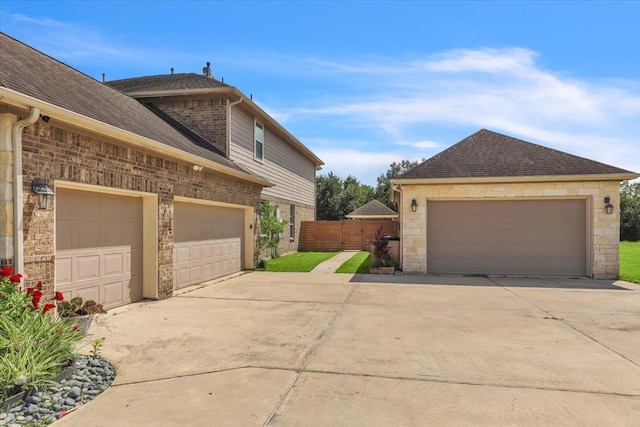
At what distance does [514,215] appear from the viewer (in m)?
12.0

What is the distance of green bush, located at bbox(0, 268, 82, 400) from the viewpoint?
3.43 m

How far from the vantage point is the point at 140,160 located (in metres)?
7.62

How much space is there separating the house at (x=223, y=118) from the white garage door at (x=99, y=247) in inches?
214

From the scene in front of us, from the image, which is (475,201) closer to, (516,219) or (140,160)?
(516,219)

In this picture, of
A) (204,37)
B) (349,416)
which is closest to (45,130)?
(349,416)

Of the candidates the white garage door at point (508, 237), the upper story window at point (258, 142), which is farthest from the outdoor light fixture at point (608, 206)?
the upper story window at point (258, 142)

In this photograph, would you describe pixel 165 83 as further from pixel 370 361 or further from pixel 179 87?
pixel 370 361

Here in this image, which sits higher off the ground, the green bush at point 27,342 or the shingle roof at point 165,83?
the shingle roof at point 165,83

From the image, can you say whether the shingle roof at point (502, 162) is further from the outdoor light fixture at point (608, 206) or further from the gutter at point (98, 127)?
A: the gutter at point (98, 127)

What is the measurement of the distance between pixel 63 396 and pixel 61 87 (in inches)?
236

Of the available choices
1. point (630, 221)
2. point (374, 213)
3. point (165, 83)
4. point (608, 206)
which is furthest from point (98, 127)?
point (630, 221)

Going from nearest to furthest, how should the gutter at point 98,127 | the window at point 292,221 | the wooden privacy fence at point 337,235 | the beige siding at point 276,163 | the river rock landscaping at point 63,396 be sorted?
the river rock landscaping at point 63,396, the gutter at point 98,127, the beige siding at point 276,163, the window at point 292,221, the wooden privacy fence at point 337,235

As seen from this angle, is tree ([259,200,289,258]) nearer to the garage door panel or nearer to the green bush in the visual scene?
the garage door panel

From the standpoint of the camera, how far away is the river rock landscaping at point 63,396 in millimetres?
3150
